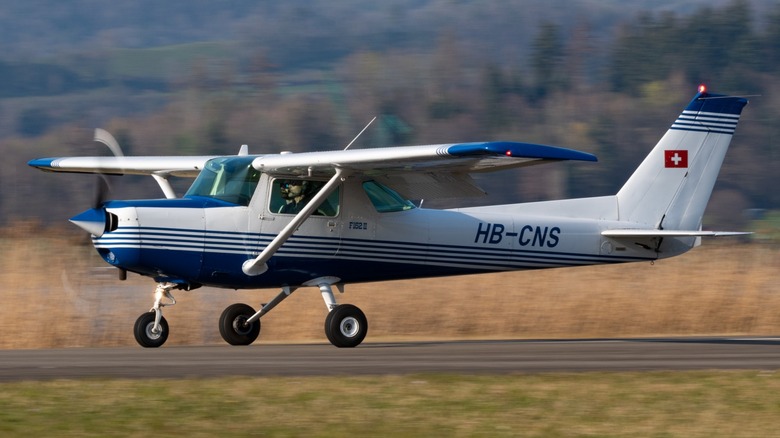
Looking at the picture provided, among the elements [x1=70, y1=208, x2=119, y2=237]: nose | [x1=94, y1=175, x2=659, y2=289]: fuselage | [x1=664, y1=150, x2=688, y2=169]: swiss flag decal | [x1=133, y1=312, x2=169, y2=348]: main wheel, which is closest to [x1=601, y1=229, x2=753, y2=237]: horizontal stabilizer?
[x1=94, y1=175, x2=659, y2=289]: fuselage

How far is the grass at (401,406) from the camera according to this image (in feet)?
23.4

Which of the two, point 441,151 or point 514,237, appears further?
point 514,237

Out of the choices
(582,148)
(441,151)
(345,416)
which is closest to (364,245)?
(441,151)

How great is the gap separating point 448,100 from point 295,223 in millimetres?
63268

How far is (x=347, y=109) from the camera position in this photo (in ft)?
261

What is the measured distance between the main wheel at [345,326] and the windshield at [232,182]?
1585 millimetres

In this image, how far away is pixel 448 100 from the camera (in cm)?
7581

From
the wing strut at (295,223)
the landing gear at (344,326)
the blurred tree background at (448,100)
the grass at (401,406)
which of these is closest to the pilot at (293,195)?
the wing strut at (295,223)

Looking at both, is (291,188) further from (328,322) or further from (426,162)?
(426,162)

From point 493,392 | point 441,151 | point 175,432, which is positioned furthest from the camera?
point 441,151

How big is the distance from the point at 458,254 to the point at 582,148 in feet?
192

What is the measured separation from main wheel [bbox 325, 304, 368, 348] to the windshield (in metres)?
1.59

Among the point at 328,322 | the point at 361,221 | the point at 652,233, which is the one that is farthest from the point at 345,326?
the point at 652,233

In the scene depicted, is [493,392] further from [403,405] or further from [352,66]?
[352,66]
